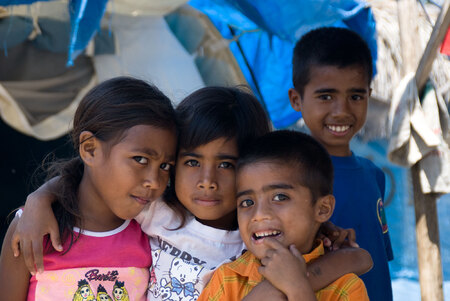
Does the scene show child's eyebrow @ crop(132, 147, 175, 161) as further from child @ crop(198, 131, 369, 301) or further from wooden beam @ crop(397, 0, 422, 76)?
wooden beam @ crop(397, 0, 422, 76)

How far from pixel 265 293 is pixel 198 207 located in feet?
1.52

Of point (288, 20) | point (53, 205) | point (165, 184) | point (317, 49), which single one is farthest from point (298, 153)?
point (288, 20)

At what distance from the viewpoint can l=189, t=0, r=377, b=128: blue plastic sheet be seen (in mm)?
3382

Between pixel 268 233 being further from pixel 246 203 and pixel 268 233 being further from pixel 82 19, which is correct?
pixel 82 19

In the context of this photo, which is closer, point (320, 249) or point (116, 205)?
point (320, 249)

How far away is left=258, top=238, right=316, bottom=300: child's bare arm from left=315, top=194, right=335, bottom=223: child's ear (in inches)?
7.1

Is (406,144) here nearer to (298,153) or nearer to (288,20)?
(288,20)

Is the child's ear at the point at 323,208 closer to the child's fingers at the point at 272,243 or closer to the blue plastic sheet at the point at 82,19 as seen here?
the child's fingers at the point at 272,243

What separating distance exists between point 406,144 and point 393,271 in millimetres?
4146

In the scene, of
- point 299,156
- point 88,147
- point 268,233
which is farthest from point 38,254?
point 299,156

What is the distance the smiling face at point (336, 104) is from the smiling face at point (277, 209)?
2.66 feet

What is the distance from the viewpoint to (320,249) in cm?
179

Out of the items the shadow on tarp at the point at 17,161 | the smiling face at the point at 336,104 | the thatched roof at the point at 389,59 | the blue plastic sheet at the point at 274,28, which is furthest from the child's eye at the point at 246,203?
the thatched roof at the point at 389,59

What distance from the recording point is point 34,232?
5.94 ft
